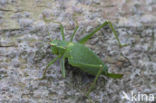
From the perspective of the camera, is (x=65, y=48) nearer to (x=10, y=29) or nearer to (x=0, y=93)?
(x=10, y=29)

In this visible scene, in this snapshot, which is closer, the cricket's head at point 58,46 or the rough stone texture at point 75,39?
the rough stone texture at point 75,39

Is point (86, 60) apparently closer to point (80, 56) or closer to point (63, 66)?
point (80, 56)

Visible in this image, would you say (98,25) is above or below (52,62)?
above

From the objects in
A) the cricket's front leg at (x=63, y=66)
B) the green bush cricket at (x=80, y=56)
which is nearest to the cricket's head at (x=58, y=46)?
the green bush cricket at (x=80, y=56)

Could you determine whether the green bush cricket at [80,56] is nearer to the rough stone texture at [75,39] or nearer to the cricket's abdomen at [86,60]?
the cricket's abdomen at [86,60]

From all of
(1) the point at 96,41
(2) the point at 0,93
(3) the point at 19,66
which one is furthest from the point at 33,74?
(1) the point at 96,41

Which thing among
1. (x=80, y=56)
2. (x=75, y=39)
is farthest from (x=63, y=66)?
(x=75, y=39)
